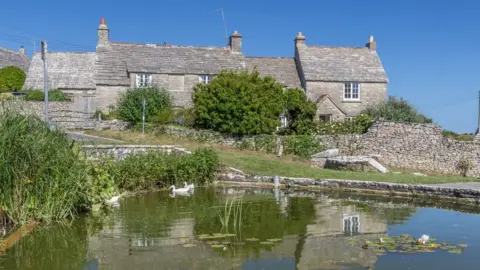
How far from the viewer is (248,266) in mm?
9562

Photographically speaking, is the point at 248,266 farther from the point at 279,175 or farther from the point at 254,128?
the point at 254,128

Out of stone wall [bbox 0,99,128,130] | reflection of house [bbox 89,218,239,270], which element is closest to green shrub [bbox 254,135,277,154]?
stone wall [bbox 0,99,128,130]

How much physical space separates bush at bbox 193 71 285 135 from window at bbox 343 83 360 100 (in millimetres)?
11486

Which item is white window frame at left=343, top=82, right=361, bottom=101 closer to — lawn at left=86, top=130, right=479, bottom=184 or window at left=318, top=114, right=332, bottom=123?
window at left=318, top=114, right=332, bottom=123

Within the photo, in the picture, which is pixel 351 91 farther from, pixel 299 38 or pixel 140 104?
pixel 140 104

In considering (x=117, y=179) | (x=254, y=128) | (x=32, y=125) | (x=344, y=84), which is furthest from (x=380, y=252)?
(x=344, y=84)

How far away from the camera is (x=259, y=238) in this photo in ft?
38.7

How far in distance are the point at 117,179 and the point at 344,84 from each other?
27528 millimetres

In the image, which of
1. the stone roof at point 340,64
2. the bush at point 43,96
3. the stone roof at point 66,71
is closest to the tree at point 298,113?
the stone roof at point 340,64

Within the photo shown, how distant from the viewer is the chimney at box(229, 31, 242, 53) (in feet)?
143

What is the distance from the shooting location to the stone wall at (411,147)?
93.7 ft

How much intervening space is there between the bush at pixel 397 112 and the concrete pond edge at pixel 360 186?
52.7 ft

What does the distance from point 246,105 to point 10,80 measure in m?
22.0

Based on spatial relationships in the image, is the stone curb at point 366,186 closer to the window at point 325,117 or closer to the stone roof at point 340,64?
the window at point 325,117
